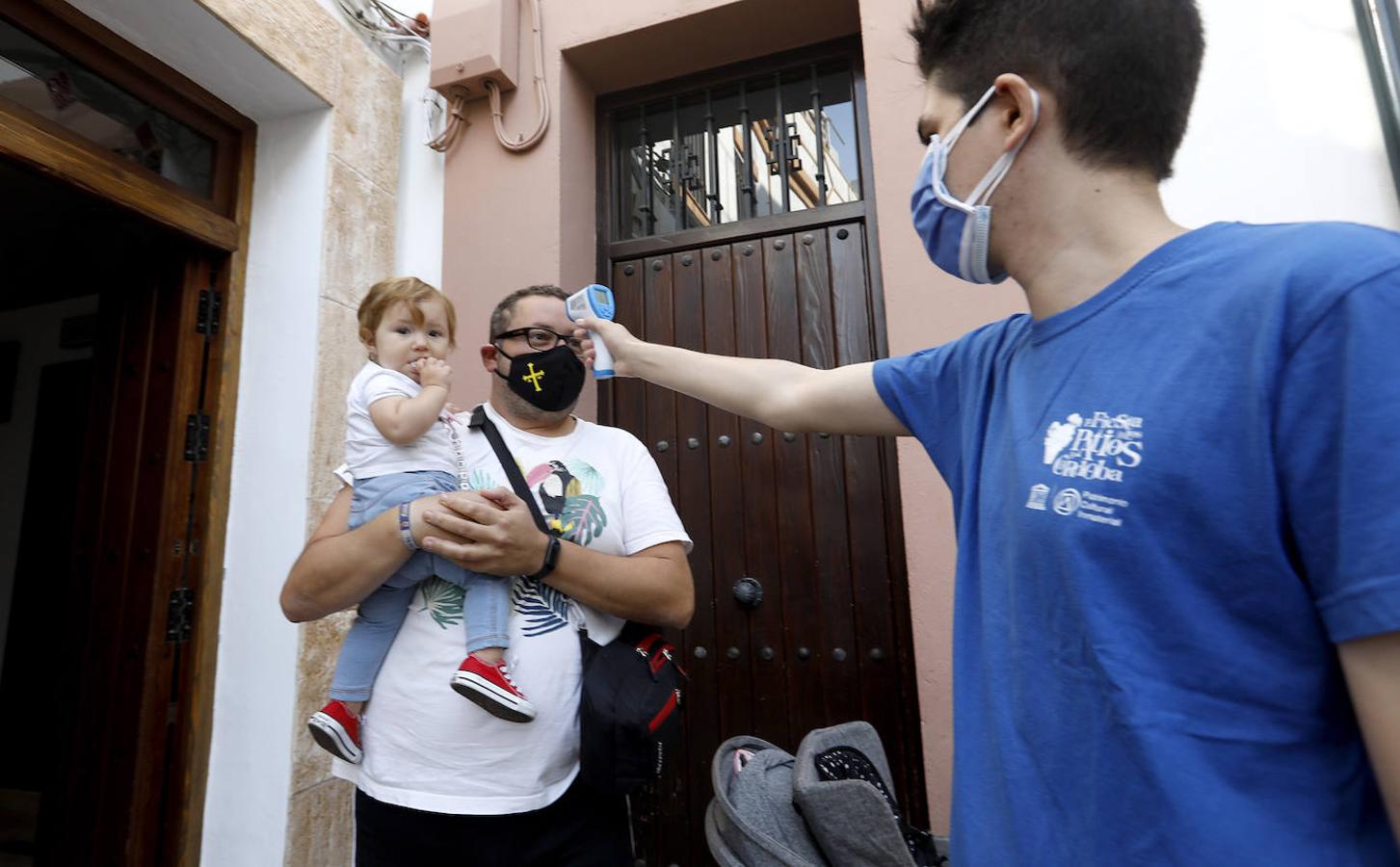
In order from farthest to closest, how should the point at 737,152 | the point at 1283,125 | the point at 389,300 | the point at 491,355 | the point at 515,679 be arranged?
the point at 737,152, the point at 1283,125, the point at 389,300, the point at 491,355, the point at 515,679

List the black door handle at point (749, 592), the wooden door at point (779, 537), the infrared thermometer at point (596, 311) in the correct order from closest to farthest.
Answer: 1. the infrared thermometer at point (596, 311)
2. the wooden door at point (779, 537)
3. the black door handle at point (749, 592)

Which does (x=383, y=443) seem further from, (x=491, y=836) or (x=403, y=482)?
(x=491, y=836)

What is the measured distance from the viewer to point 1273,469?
64 cm

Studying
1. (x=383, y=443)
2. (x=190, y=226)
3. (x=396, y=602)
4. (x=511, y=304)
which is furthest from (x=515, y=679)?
(x=190, y=226)

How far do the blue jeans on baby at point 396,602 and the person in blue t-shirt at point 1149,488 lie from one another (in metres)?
0.93

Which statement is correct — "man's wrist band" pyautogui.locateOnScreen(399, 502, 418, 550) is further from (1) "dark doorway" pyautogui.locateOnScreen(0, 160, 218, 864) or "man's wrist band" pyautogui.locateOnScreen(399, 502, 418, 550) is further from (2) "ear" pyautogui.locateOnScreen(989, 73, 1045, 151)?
(1) "dark doorway" pyautogui.locateOnScreen(0, 160, 218, 864)

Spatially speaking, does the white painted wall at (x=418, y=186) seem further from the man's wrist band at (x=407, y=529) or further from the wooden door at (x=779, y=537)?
the man's wrist band at (x=407, y=529)

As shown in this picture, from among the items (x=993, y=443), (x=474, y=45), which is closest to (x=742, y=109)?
(x=474, y=45)

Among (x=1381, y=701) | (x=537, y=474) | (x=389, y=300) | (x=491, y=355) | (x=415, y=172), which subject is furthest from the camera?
(x=415, y=172)

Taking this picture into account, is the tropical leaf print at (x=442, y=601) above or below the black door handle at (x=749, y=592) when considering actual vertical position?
above

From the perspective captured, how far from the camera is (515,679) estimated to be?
146 centimetres

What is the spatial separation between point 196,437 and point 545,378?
164 centimetres

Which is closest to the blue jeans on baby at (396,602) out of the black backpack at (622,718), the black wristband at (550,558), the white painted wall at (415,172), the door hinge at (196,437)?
the black wristband at (550,558)

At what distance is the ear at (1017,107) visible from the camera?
36.0 inches
